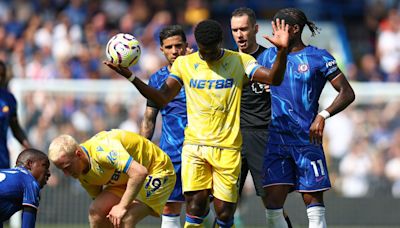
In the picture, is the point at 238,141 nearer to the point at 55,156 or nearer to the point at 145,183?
the point at 145,183

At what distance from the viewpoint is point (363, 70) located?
74.1ft

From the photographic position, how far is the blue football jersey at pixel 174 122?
447 inches

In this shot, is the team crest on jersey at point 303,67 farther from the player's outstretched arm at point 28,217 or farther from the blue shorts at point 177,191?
the player's outstretched arm at point 28,217

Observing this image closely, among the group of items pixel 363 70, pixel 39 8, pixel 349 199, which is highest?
pixel 39 8

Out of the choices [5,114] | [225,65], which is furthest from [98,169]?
[5,114]

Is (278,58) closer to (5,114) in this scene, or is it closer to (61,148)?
(61,148)

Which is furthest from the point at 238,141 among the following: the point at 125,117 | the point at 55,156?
the point at 125,117

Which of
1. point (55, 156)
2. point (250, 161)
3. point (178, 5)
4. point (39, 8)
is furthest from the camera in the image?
point (178, 5)

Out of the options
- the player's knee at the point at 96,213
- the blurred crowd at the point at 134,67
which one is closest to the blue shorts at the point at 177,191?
the player's knee at the point at 96,213

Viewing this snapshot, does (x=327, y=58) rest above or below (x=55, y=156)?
above

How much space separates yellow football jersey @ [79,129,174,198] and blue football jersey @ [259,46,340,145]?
1.31 m

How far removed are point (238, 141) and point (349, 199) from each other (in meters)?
7.84

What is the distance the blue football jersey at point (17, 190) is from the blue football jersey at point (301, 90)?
8.88 feet

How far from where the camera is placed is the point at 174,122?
449 inches
